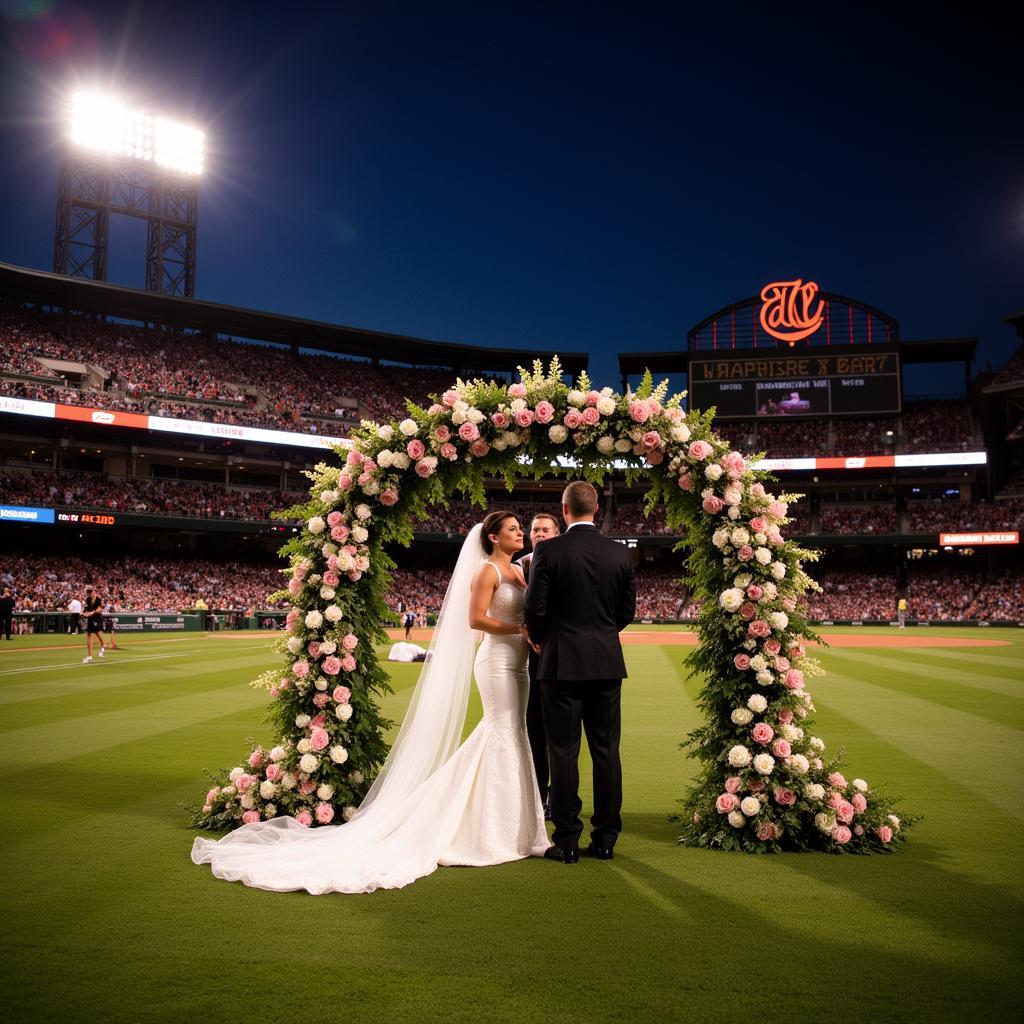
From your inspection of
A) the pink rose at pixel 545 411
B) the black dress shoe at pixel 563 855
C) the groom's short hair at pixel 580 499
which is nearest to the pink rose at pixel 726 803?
the black dress shoe at pixel 563 855

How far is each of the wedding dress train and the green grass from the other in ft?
0.83

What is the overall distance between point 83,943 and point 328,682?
2949mm

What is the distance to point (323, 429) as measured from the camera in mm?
51406

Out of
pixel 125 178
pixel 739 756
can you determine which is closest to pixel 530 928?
pixel 739 756

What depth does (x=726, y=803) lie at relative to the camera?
6.07 metres

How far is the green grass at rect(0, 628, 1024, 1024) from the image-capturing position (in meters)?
3.51

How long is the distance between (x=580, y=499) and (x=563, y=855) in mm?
2540

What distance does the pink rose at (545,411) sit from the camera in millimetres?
7005

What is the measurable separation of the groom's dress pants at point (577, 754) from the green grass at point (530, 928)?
286 mm

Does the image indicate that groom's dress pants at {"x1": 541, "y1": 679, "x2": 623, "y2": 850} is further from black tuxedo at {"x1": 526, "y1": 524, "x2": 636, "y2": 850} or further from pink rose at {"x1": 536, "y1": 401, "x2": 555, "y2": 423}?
pink rose at {"x1": 536, "y1": 401, "x2": 555, "y2": 423}

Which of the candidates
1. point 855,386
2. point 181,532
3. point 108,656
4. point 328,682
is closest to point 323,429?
point 181,532

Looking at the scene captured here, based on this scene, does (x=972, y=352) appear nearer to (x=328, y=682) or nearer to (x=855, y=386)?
(x=855, y=386)

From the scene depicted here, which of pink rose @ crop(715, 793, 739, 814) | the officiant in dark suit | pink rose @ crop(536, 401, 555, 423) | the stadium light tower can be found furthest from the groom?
the stadium light tower

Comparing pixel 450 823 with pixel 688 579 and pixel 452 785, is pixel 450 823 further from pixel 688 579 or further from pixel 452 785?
pixel 688 579
